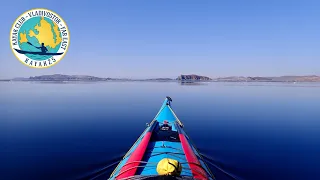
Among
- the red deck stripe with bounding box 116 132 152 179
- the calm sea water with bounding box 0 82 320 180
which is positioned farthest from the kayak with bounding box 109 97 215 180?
the calm sea water with bounding box 0 82 320 180

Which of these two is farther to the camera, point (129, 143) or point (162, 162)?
point (129, 143)

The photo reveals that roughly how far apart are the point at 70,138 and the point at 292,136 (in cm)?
1489

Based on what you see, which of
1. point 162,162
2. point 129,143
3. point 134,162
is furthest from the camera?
point 129,143

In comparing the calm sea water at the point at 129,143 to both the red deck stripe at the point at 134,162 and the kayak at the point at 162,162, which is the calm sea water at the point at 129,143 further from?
the red deck stripe at the point at 134,162

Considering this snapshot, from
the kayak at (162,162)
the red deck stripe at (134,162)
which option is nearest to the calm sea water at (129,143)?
the kayak at (162,162)

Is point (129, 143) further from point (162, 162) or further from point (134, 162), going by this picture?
point (162, 162)

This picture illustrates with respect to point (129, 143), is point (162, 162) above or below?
above

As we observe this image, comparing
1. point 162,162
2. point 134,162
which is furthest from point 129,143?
point 162,162

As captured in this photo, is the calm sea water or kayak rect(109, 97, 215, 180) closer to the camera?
kayak rect(109, 97, 215, 180)

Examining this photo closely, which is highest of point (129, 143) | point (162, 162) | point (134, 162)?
point (162, 162)

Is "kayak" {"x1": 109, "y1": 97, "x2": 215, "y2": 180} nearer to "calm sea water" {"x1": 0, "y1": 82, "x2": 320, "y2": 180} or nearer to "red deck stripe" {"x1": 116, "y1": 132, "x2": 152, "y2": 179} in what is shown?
"red deck stripe" {"x1": 116, "y1": 132, "x2": 152, "y2": 179}

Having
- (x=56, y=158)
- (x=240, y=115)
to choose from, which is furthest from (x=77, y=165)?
(x=240, y=115)

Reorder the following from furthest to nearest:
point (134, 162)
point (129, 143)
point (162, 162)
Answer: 1. point (129, 143)
2. point (134, 162)
3. point (162, 162)

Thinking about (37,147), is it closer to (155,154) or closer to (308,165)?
(155,154)
